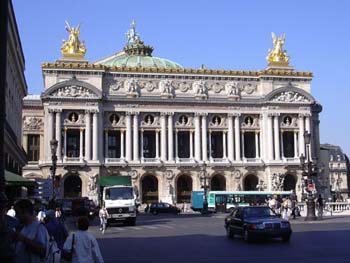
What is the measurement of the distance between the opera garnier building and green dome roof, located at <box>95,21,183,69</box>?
14562mm

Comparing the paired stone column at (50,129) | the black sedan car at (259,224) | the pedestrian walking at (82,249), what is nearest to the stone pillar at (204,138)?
the paired stone column at (50,129)

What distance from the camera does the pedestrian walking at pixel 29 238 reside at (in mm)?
9359

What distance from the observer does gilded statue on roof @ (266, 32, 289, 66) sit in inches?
3679

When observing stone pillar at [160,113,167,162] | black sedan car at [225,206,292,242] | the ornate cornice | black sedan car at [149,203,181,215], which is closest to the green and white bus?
black sedan car at [149,203,181,215]

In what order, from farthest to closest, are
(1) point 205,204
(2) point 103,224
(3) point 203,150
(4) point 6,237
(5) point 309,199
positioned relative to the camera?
(3) point 203,150 → (1) point 205,204 → (5) point 309,199 → (2) point 103,224 → (4) point 6,237

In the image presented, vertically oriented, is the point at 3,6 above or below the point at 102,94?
below

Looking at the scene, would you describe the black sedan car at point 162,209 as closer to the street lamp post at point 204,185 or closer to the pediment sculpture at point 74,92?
the street lamp post at point 204,185

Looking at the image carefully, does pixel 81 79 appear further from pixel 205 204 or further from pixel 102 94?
pixel 205 204

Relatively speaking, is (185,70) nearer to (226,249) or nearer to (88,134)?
(88,134)

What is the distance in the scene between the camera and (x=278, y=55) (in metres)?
93.9

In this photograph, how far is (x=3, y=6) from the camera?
9805 millimetres

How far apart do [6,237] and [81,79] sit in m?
78.3

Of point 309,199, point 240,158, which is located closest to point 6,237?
point 309,199

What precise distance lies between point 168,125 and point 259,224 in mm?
61467
